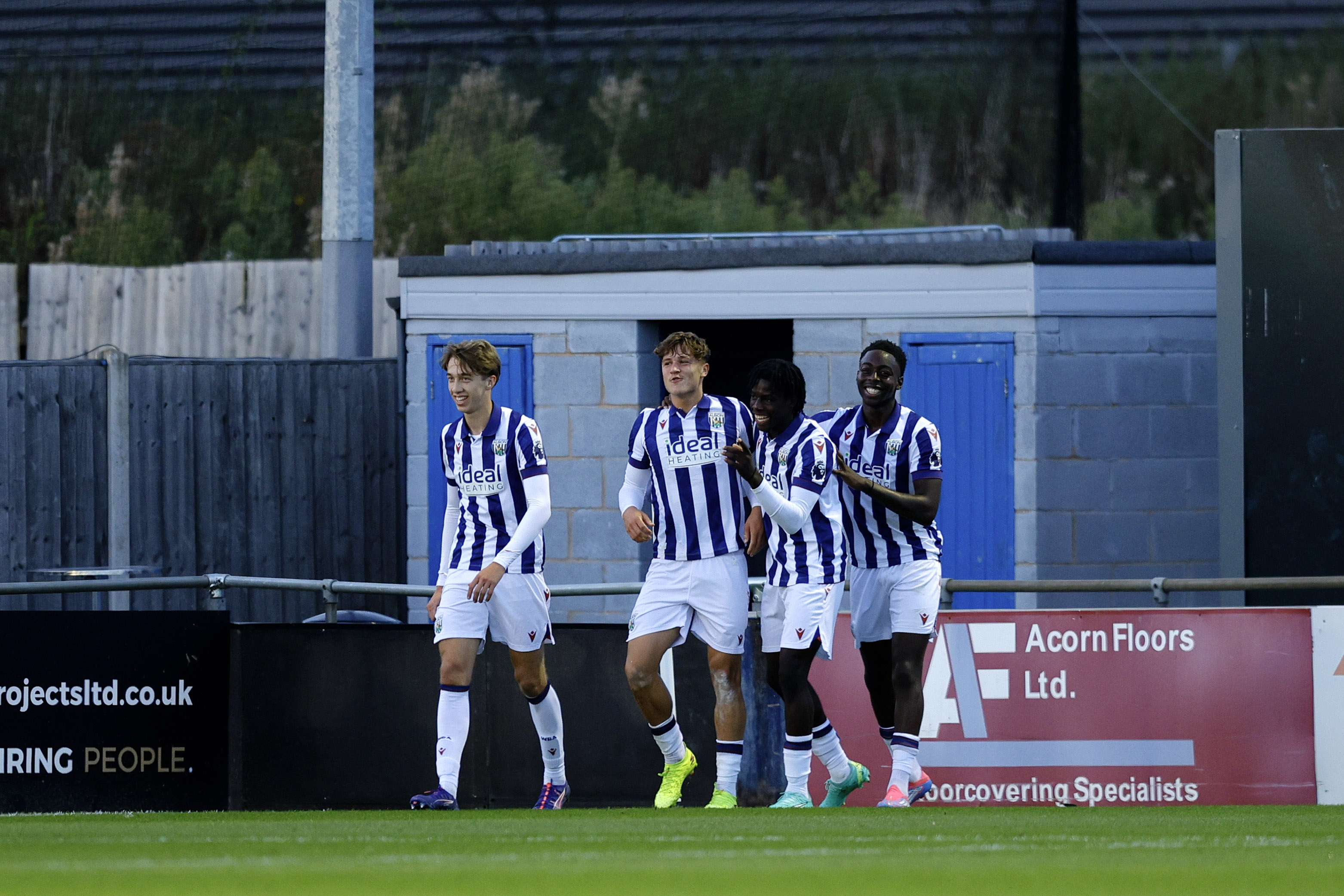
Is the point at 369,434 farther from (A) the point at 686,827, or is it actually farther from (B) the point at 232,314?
(A) the point at 686,827

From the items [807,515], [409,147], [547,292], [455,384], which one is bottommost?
[807,515]

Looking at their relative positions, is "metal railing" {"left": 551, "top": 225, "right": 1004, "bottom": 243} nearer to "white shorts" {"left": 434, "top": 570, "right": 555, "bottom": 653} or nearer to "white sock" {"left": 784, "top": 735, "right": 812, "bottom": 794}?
"white shorts" {"left": 434, "top": 570, "right": 555, "bottom": 653}

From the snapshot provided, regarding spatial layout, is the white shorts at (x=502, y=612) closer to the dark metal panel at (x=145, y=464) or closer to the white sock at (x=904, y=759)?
the white sock at (x=904, y=759)

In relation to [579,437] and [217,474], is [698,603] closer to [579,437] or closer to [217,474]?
[579,437]

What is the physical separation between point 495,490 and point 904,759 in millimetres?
2173

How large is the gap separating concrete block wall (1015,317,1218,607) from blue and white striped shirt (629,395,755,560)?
4.45 m

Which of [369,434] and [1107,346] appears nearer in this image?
[1107,346]

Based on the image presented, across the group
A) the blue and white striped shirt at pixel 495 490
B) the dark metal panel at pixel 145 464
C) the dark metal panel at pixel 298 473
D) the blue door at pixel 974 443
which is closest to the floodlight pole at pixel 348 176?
the dark metal panel at pixel 298 473

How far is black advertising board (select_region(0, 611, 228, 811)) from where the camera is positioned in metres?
9.40

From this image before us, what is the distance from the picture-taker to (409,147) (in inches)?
717

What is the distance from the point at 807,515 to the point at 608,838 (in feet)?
6.41

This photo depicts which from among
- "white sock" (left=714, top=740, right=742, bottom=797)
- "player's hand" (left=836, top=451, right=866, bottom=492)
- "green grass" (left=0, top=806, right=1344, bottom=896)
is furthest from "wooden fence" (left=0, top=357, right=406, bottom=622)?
"player's hand" (left=836, top=451, right=866, bottom=492)

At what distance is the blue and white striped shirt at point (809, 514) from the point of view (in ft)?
27.2

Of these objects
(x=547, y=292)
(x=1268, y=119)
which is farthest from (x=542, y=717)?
(x=1268, y=119)
